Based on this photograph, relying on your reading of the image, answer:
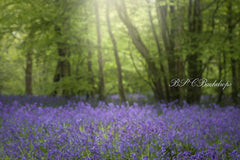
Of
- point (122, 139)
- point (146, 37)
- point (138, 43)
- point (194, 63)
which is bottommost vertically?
point (122, 139)

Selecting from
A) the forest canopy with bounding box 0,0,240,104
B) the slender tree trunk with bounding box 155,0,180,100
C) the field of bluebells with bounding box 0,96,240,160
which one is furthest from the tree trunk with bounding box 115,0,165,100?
the field of bluebells with bounding box 0,96,240,160

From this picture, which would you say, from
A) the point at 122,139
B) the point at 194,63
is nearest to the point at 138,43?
the point at 194,63

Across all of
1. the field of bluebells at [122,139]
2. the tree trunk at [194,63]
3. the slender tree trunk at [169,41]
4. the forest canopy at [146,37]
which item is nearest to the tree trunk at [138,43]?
the forest canopy at [146,37]

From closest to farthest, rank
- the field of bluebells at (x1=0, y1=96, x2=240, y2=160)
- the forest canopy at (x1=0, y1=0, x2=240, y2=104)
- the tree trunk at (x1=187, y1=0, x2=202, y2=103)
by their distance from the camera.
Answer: the field of bluebells at (x1=0, y1=96, x2=240, y2=160)
the forest canopy at (x1=0, y1=0, x2=240, y2=104)
the tree trunk at (x1=187, y1=0, x2=202, y2=103)

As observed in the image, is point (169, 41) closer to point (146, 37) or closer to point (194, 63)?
point (194, 63)

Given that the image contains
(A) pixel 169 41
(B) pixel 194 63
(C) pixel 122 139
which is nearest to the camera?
(C) pixel 122 139

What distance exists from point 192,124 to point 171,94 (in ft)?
17.4

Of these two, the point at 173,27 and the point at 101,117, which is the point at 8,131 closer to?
the point at 101,117

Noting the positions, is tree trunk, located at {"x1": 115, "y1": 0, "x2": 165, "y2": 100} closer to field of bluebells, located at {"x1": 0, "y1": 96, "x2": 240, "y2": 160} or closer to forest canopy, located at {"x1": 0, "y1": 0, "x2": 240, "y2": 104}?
forest canopy, located at {"x1": 0, "y1": 0, "x2": 240, "y2": 104}

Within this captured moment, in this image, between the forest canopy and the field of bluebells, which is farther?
the forest canopy

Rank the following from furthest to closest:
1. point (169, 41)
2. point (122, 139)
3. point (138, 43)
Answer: point (169, 41)
point (138, 43)
point (122, 139)

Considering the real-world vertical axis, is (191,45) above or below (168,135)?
above

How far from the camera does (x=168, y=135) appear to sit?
4176mm

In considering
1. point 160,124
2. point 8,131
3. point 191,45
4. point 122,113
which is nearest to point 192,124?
point 160,124
